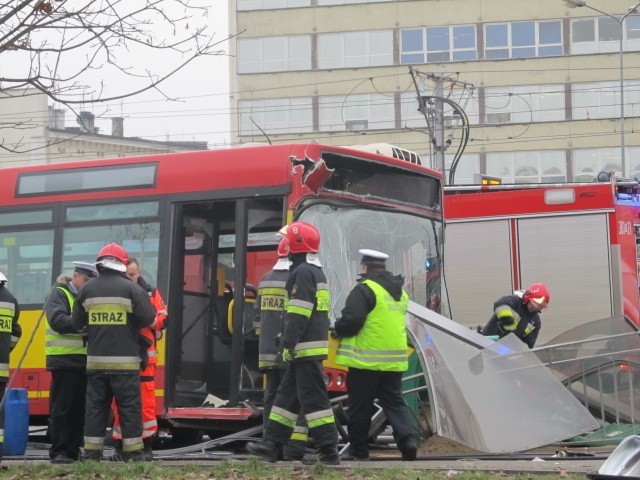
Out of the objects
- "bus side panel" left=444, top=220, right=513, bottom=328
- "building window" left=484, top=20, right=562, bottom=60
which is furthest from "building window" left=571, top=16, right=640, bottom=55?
"bus side panel" left=444, top=220, right=513, bottom=328

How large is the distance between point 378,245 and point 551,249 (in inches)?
254

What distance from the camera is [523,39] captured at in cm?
5456

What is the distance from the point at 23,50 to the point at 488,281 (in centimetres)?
1209

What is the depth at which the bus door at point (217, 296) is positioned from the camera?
11852 millimetres

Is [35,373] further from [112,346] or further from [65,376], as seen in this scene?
[112,346]

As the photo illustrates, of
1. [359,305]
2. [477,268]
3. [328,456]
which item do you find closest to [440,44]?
[477,268]

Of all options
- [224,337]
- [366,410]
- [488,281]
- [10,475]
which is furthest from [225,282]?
[488,281]

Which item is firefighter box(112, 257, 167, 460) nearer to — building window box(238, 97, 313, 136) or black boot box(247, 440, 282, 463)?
black boot box(247, 440, 282, 463)

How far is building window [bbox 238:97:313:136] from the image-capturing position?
56062mm

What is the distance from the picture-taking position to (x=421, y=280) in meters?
13.2

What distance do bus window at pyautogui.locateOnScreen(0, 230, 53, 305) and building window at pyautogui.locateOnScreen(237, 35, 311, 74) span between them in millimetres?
43253

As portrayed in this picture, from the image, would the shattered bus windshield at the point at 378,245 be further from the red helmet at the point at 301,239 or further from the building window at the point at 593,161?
the building window at the point at 593,161

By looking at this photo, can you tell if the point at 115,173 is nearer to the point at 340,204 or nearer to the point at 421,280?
the point at 340,204

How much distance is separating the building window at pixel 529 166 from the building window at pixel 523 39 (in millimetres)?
4253
